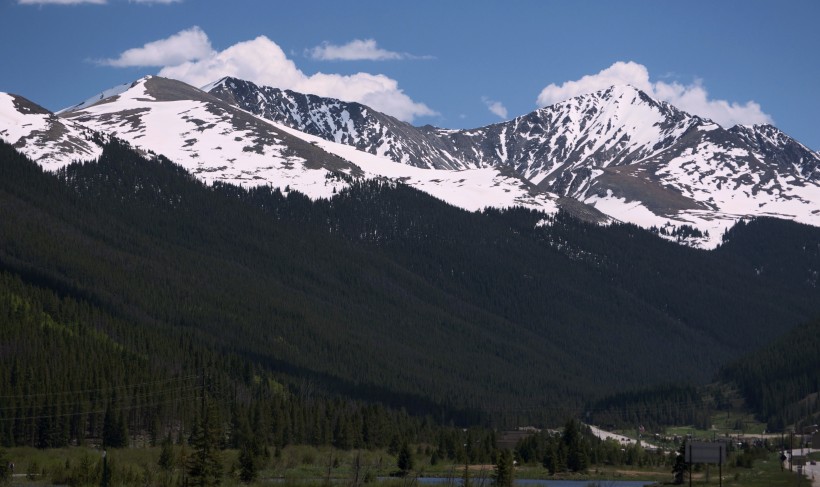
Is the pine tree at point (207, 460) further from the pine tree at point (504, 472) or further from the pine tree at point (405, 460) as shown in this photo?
the pine tree at point (405, 460)

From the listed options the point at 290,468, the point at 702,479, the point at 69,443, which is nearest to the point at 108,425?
the point at 69,443

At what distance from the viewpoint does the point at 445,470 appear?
7633 inches

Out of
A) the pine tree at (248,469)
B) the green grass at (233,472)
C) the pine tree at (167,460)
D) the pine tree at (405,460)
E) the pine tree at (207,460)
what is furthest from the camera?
the pine tree at (405,460)

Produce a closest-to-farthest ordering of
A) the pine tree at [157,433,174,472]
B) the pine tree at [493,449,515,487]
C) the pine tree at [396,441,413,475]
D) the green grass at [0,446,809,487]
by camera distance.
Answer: the green grass at [0,446,809,487] < the pine tree at [493,449,515,487] < the pine tree at [157,433,174,472] < the pine tree at [396,441,413,475]

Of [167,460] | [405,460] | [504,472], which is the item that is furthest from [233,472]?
[405,460]

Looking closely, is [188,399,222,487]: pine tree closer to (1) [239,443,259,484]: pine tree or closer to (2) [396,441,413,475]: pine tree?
(1) [239,443,259,484]: pine tree

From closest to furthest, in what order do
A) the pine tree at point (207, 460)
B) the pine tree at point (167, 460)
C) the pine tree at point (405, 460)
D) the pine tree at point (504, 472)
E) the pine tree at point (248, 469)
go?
the pine tree at point (207, 460) < the pine tree at point (504, 472) < the pine tree at point (248, 469) < the pine tree at point (167, 460) < the pine tree at point (405, 460)

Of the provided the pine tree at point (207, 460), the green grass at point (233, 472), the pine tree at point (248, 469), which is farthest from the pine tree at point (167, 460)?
the pine tree at point (207, 460)

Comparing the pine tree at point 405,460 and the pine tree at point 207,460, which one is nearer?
the pine tree at point 207,460

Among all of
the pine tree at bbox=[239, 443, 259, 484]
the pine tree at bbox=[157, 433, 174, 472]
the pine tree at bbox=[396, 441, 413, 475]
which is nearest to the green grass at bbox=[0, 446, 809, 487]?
the pine tree at bbox=[157, 433, 174, 472]

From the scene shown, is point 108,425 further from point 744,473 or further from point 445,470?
point 744,473

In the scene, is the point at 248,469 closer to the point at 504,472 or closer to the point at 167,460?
the point at 167,460

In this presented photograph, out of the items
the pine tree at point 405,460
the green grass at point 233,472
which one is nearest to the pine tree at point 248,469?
the green grass at point 233,472

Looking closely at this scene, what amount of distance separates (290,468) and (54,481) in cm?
4491
